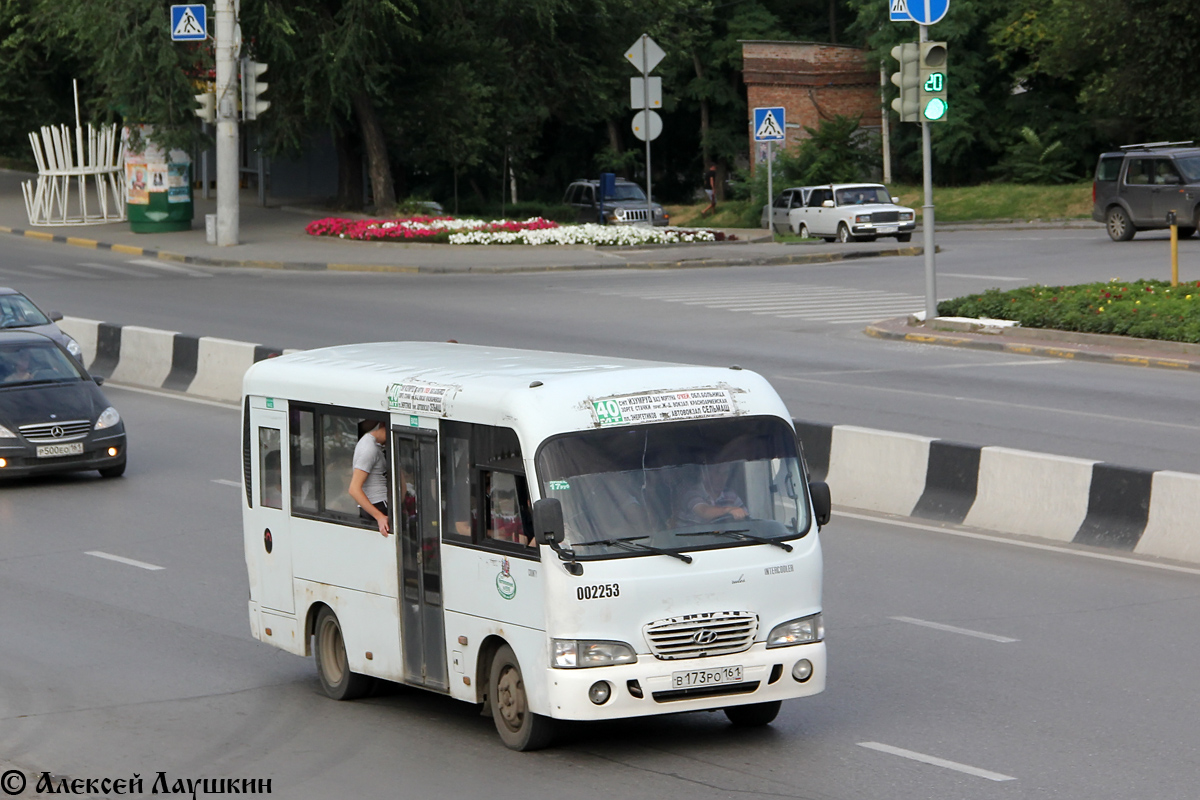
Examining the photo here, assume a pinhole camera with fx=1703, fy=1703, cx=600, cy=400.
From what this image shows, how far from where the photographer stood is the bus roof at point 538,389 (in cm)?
783

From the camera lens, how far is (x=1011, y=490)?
13.3m

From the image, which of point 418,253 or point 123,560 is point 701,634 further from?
point 418,253

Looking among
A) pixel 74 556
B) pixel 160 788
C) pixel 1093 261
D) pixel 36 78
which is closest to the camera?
pixel 160 788

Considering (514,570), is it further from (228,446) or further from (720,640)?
(228,446)

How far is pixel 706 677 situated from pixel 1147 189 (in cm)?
3283

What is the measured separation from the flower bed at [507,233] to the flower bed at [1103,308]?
13.8 m

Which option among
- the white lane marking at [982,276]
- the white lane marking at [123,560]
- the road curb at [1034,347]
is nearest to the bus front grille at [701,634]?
the white lane marking at [123,560]

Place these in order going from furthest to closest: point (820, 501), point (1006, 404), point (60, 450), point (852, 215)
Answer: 1. point (852, 215)
2. point (1006, 404)
3. point (60, 450)
4. point (820, 501)

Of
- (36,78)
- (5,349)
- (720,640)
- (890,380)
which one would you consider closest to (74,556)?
(5,349)

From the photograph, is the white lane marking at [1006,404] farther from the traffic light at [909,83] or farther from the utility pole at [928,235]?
the traffic light at [909,83]

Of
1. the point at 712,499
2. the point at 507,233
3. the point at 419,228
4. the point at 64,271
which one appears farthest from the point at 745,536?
the point at 419,228

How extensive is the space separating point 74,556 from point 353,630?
5038mm

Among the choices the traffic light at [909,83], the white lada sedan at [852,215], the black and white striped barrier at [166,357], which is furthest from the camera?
the white lada sedan at [852,215]

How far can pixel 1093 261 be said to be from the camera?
112ft
